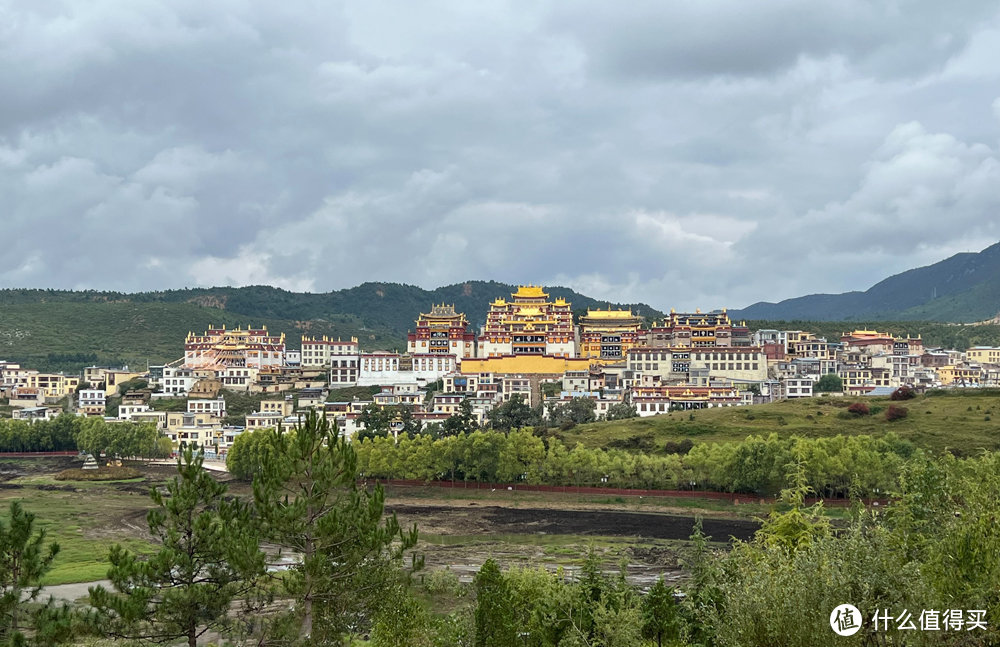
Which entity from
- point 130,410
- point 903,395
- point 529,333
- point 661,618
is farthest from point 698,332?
point 661,618

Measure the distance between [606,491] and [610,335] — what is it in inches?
2246

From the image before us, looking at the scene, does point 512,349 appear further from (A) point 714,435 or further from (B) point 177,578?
(B) point 177,578

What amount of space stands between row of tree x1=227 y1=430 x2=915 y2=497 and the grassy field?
4633 mm

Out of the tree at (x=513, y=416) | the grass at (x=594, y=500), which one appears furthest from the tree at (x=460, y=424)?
the grass at (x=594, y=500)

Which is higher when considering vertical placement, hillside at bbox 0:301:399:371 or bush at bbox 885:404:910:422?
hillside at bbox 0:301:399:371

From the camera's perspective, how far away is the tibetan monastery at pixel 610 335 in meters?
128

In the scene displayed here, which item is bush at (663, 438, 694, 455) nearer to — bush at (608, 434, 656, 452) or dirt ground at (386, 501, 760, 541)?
bush at (608, 434, 656, 452)

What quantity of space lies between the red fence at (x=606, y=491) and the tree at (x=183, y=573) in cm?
5321

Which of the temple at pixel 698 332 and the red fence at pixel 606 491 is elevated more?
the temple at pixel 698 332

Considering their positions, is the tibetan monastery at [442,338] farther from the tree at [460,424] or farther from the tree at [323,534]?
the tree at [323,534]

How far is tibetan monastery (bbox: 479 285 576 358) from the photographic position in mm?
125188

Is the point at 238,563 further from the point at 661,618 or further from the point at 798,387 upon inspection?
the point at 798,387

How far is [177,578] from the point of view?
23406 mm

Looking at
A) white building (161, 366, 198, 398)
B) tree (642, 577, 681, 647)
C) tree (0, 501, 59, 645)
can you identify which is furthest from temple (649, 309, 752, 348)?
tree (0, 501, 59, 645)
